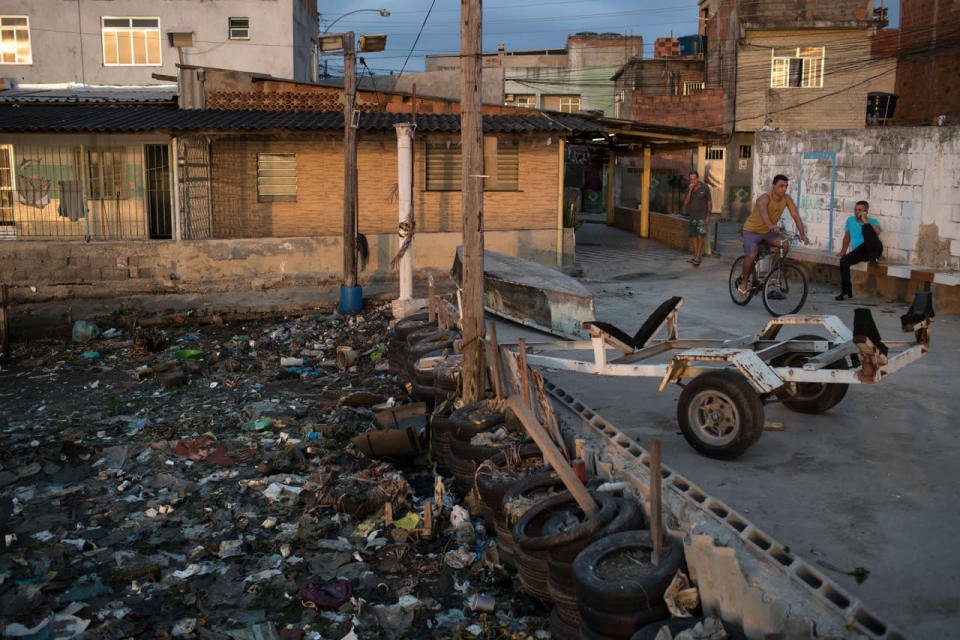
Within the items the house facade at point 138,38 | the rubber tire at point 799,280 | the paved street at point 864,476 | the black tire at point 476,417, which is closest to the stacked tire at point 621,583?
the paved street at point 864,476

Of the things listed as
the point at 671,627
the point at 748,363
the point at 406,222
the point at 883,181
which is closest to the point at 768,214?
the point at 883,181

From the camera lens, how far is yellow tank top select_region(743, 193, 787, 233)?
11.2 meters

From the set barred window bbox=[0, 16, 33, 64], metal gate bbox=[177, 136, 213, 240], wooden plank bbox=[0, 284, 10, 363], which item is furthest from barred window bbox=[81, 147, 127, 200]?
barred window bbox=[0, 16, 33, 64]

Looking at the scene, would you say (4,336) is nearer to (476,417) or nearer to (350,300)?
(350,300)

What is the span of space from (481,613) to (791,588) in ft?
6.33

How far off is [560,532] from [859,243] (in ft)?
33.4

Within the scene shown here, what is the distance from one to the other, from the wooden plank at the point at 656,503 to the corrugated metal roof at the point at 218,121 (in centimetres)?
1332

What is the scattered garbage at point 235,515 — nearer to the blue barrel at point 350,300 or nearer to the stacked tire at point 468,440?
the stacked tire at point 468,440

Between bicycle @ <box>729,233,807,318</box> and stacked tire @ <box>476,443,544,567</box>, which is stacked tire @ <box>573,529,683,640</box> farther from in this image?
bicycle @ <box>729,233,807,318</box>

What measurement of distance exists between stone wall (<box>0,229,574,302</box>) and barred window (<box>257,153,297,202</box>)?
63.1 inches

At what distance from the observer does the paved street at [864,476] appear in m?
4.11

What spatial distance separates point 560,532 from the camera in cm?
438

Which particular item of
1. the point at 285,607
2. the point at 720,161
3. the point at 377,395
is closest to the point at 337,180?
the point at 377,395

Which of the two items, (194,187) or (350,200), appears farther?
(194,187)
